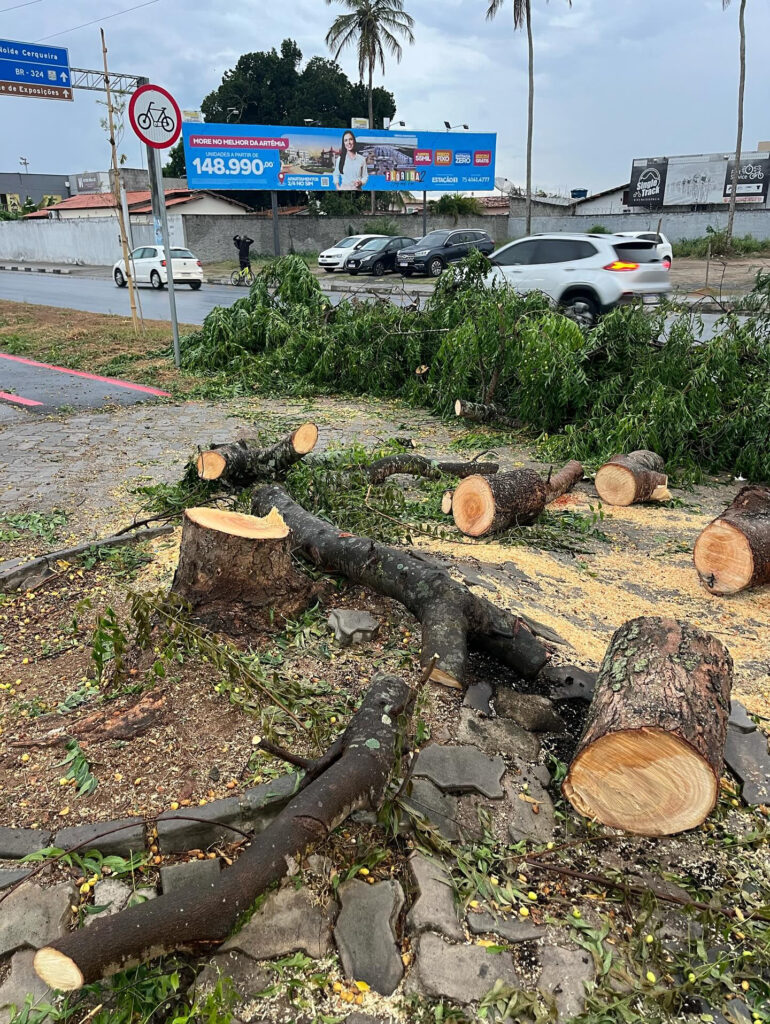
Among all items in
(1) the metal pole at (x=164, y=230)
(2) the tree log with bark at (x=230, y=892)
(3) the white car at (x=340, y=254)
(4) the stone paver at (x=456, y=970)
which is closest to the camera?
(2) the tree log with bark at (x=230, y=892)

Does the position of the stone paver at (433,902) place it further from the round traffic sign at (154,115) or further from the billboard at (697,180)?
the billboard at (697,180)

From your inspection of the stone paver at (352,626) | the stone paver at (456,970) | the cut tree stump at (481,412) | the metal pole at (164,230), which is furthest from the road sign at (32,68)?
the stone paver at (456,970)

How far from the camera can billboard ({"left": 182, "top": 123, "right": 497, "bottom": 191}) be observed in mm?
29641

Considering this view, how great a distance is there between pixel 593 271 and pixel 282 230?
→ 25.3 metres

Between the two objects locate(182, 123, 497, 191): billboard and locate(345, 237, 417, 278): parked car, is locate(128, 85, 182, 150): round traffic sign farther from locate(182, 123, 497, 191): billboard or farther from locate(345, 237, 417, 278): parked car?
locate(182, 123, 497, 191): billboard

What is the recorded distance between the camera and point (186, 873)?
7.16 feet

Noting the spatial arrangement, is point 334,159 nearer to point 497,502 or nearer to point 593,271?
point 593,271

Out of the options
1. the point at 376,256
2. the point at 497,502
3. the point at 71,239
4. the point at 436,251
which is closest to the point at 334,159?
the point at 376,256

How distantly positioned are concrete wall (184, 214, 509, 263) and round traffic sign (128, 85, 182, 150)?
24.2 meters

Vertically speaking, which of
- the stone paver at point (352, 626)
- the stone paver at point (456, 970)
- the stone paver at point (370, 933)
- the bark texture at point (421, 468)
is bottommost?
the stone paver at point (456, 970)

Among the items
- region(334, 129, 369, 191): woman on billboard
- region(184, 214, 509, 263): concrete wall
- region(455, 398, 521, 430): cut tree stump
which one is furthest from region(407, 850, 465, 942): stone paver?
region(334, 129, 369, 191): woman on billboard

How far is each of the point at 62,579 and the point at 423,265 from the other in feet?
66.8

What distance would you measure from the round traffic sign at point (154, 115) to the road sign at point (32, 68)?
12789mm

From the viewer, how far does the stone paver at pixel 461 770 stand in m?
2.55
